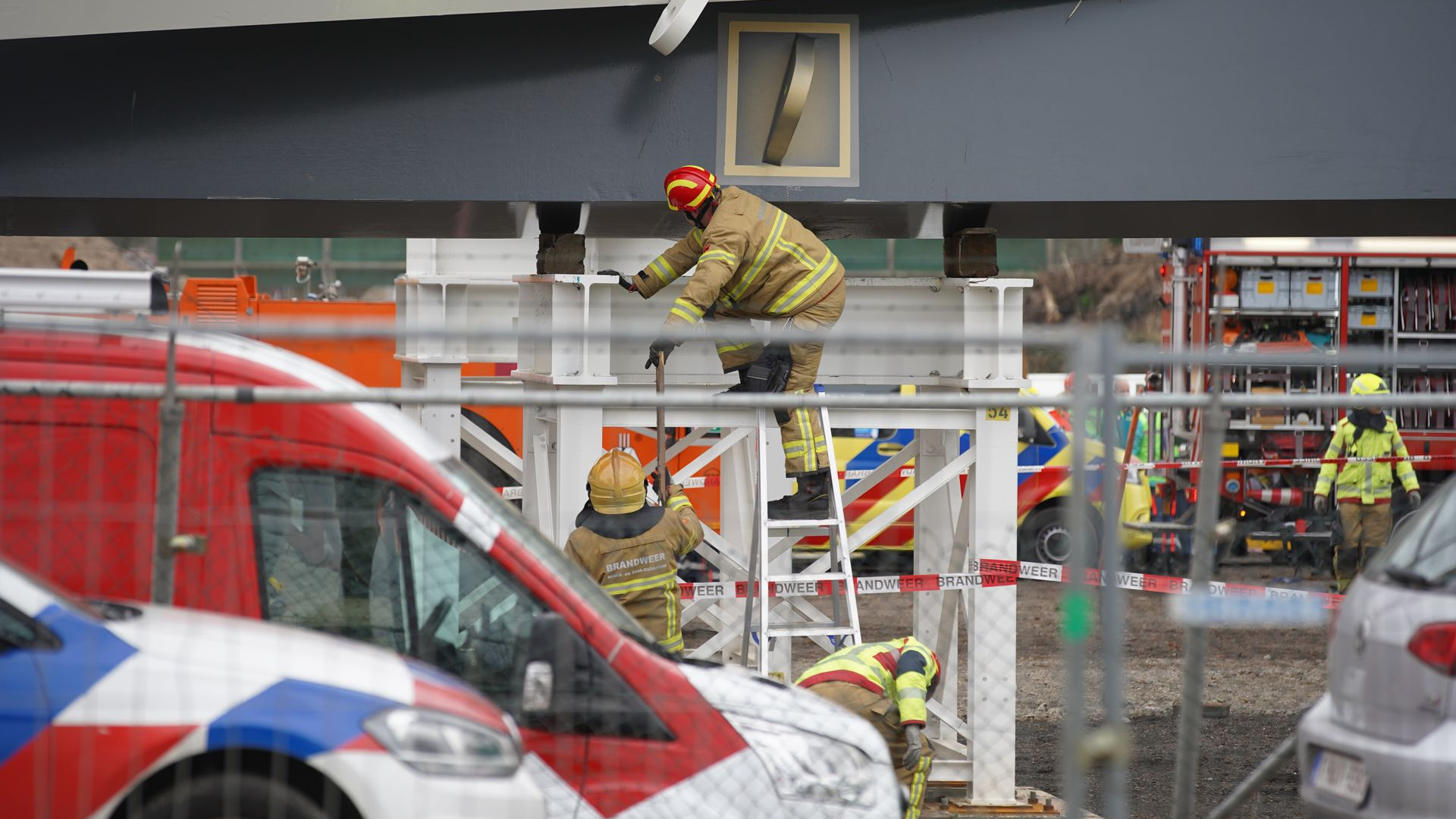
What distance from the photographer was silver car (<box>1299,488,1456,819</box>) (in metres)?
3.94

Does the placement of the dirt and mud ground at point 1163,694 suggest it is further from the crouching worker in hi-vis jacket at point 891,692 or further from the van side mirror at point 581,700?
the van side mirror at point 581,700

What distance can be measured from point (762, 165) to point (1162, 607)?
7.82 metres

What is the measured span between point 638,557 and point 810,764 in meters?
2.53

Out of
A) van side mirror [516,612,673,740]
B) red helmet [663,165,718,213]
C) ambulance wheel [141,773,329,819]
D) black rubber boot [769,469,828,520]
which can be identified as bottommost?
ambulance wheel [141,773,329,819]

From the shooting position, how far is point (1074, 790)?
3.84m

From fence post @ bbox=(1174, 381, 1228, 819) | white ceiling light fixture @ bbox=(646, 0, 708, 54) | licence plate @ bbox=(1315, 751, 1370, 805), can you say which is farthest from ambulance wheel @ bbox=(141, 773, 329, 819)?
white ceiling light fixture @ bbox=(646, 0, 708, 54)

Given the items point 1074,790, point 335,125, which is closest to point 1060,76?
point 335,125

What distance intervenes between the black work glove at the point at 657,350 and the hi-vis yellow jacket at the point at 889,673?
5.18ft

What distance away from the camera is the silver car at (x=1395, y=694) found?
12.9ft

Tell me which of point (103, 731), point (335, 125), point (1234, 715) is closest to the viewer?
point (103, 731)

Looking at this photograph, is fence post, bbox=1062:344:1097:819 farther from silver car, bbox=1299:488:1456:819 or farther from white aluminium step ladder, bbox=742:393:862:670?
white aluminium step ladder, bbox=742:393:862:670

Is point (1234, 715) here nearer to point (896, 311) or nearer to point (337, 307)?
point (896, 311)

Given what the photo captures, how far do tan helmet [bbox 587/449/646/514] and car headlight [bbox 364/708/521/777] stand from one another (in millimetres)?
3085

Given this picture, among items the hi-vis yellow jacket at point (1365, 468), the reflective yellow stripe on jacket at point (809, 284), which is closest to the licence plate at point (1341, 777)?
the reflective yellow stripe on jacket at point (809, 284)
